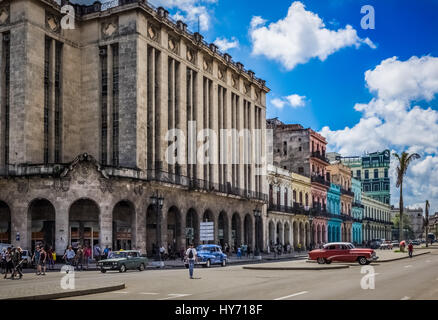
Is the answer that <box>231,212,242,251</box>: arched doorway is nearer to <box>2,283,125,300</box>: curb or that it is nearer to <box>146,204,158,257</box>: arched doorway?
<box>146,204,158,257</box>: arched doorway

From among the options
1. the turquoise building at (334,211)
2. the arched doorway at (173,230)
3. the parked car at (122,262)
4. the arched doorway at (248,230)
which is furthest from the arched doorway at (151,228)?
the turquoise building at (334,211)

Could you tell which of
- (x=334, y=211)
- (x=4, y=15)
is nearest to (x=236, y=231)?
(x=4, y=15)

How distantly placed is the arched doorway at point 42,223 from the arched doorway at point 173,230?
10.1 meters

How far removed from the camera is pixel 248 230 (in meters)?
62.2

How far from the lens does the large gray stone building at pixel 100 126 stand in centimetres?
4025

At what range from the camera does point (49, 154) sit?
44.6m

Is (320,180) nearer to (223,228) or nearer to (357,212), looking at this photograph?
(357,212)

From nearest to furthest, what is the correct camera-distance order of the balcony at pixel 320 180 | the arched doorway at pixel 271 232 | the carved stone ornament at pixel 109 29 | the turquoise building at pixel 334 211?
the carved stone ornament at pixel 109 29
the arched doorway at pixel 271 232
the balcony at pixel 320 180
the turquoise building at pixel 334 211

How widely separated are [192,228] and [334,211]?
146 feet

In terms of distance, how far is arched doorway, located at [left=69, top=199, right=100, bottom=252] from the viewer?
41656mm

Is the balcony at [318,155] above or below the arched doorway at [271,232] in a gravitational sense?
above

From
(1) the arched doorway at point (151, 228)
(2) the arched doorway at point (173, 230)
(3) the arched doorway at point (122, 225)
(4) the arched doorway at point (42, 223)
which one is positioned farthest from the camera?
(2) the arched doorway at point (173, 230)

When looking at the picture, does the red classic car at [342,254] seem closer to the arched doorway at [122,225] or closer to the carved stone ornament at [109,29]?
the arched doorway at [122,225]

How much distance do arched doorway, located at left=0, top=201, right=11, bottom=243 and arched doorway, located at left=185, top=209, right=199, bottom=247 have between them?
49.4ft
